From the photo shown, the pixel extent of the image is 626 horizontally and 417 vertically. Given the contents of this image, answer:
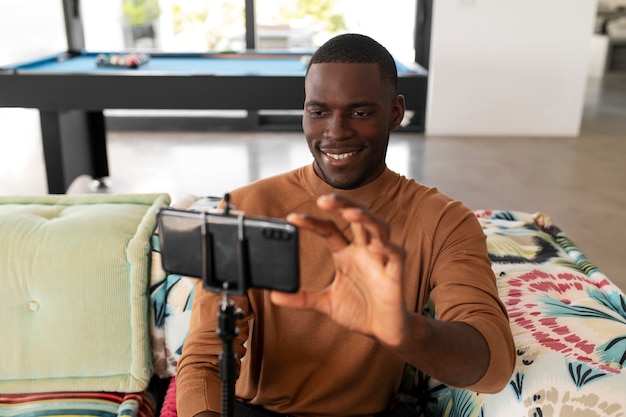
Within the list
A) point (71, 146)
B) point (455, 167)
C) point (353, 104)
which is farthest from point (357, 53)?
point (455, 167)

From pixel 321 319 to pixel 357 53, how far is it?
467mm

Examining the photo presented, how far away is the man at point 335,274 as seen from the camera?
111cm

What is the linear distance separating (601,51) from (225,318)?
983 centimetres

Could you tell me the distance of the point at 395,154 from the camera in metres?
4.84

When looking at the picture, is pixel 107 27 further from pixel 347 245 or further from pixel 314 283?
pixel 347 245

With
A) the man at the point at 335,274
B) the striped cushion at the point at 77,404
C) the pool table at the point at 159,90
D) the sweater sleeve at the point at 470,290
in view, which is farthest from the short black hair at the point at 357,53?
the pool table at the point at 159,90

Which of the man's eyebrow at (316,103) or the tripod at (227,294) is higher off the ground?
the man's eyebrow at (316,103)

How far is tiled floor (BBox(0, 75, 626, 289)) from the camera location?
11.9ft

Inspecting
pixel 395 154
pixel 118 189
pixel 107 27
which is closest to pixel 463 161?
pixel 395 154

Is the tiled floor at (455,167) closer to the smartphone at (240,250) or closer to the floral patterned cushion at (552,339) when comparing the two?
the floral patterned cushion at (552,339)

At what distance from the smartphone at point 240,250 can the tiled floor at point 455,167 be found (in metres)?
2.56

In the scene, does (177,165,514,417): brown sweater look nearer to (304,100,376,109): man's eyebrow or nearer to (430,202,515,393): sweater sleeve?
(430,202,515,393): sweater sleeve

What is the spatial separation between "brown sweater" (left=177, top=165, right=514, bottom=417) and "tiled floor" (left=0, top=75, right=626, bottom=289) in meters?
2.03

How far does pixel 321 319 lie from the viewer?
3.91ft
